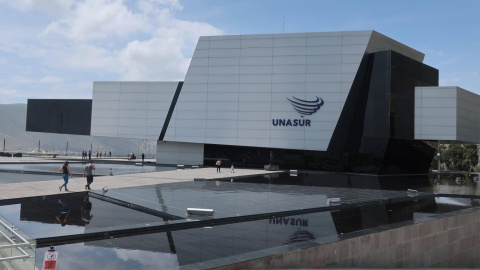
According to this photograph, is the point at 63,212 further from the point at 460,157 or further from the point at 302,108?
the point at 460,157

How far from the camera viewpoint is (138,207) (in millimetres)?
14430

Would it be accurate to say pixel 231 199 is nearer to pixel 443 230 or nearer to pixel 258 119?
pixel 443 230

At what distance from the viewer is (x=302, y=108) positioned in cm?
4234

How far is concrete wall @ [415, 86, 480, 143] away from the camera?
38.8 m

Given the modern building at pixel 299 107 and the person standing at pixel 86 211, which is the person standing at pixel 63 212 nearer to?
the person standing at pixel 86 211

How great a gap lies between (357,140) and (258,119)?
1081 centimetres

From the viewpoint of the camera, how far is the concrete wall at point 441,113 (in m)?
38.8

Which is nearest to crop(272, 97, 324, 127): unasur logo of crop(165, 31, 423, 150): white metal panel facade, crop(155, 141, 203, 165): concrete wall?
crop(165, 31, 423, 150): white metal panel facade

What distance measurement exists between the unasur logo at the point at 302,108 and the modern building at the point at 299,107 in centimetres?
11

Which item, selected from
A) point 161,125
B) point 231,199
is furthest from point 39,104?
point 231,199

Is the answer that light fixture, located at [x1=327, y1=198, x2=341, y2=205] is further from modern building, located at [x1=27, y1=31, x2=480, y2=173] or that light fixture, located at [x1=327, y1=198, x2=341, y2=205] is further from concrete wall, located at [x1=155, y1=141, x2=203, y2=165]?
concrete wall, located at [x1=155, y1=141, x2=203, y2=165]

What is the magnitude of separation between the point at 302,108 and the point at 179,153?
53.2 feet

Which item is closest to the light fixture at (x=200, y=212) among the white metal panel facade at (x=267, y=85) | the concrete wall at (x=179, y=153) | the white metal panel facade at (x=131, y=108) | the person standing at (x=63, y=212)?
the person standing at (x=63, y=212)

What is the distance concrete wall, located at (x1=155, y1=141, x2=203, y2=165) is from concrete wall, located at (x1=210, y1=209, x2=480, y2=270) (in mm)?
35062
